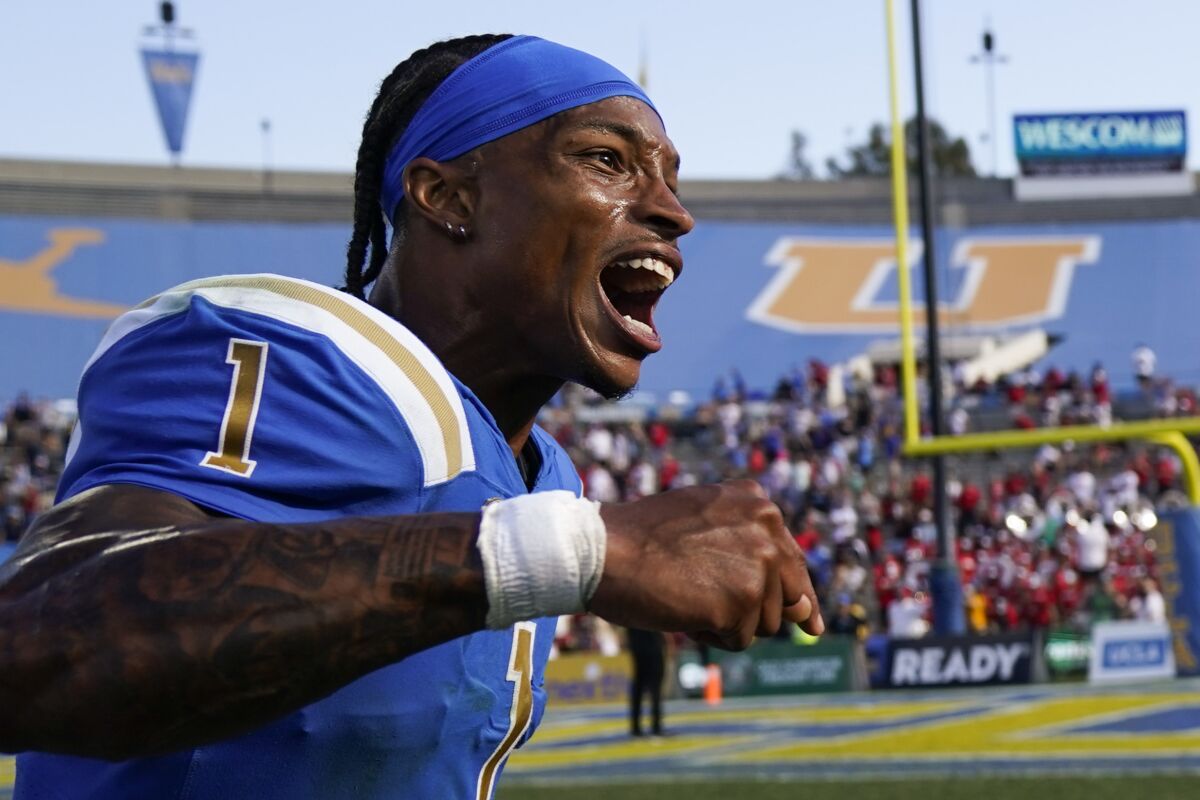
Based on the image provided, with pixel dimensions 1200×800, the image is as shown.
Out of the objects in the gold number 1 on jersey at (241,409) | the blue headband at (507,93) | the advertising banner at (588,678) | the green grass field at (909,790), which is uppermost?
the blue headband at (507,93)

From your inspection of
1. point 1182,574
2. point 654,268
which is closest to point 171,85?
point 1182,574

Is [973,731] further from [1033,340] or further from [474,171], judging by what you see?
[1033,340]

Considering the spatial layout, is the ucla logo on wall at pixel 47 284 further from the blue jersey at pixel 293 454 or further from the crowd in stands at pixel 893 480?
the blue jersey at pixel 293 454

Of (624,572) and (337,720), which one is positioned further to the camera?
(337,720)

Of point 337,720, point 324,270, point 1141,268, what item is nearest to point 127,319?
point 337,720

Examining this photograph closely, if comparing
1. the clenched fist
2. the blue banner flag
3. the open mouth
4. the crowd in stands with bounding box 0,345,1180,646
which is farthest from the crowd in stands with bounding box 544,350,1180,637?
the clenched fist

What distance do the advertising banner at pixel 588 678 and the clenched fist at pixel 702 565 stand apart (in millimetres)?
14195

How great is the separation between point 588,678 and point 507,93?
45.5 ft

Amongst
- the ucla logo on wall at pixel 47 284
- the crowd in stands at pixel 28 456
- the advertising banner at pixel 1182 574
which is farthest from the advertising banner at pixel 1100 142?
the advertising banner at pixel 1182 574

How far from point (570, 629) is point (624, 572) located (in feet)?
52.5

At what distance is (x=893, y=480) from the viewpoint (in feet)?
73.5

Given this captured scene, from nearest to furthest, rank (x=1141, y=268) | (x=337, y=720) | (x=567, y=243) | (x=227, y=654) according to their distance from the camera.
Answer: (x=227, y=654), (x=337, y=720), (x=567, y=243), (x=1141, y=268)

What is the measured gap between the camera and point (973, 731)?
422 inches

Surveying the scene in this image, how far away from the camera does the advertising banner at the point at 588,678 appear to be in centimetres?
1549
